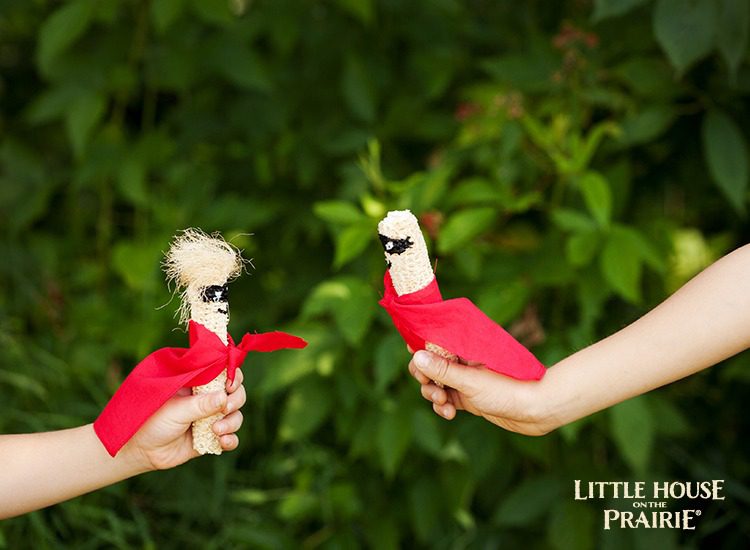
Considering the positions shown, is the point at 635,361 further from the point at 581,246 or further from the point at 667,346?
the point at 581,246

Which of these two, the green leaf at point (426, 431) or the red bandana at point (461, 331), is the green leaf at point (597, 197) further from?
the red bandana at point (461, 331)

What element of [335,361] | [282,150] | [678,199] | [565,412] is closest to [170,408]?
[565,412]

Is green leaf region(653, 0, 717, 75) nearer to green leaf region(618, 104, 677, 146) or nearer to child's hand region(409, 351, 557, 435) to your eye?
green leaf region(618, 104, 677, 146)

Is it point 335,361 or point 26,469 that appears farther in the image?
point 335,361

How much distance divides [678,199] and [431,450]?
0.72m

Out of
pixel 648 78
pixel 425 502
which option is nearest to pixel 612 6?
pixel 648 78

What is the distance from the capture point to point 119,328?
1.80m

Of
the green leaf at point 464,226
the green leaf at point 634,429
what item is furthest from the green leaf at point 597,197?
the green leaf at point 634,429

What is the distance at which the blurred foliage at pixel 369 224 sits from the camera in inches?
58.2

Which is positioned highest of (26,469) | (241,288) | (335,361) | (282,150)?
(282,150)

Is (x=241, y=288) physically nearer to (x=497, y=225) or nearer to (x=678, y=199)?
(x=497, y=225)

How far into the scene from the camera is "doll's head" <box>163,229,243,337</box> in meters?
0.86

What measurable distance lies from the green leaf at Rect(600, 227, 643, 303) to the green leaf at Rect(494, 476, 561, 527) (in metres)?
0.43

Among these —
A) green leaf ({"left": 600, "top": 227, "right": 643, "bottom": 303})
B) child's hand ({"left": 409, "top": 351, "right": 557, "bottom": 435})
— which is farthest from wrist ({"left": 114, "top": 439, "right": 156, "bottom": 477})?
green leaf ({"left": 600, "top": 227, "right": 643, "bottom": 303})
